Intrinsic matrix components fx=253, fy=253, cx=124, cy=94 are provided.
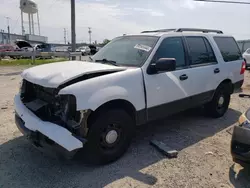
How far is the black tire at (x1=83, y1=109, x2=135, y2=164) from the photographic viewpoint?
3.28 meters

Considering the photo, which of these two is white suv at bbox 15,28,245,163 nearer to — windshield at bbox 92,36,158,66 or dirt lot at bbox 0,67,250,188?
windshield at bbox 92,36,158,66

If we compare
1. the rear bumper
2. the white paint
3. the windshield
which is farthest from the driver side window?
the white paint

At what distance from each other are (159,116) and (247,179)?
155 cm

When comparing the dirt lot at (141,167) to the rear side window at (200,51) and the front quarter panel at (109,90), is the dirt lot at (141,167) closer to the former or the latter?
the front quarter panel at (109,90)

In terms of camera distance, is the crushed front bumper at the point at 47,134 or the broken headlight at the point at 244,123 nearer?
the crushed front bumper at the point at 47,134

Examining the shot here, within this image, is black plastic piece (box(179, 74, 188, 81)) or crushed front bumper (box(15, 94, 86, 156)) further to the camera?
black plastic piece (box(179, 74, 188, 81))

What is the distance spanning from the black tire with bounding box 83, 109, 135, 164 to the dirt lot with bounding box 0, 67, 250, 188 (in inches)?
6.4

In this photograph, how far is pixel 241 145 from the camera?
3143mm

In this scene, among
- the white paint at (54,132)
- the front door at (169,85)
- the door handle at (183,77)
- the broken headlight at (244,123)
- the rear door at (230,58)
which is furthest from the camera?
the rear door at (230,58)

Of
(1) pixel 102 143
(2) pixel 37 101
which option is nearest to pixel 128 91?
(1) pixel 102 143

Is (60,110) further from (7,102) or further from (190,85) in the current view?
(7,102)

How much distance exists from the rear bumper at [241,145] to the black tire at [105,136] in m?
1.41

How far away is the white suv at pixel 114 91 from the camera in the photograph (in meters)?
3.14

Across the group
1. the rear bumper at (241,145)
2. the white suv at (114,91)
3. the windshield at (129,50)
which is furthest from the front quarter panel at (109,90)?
the rear bumper at (241,145)
